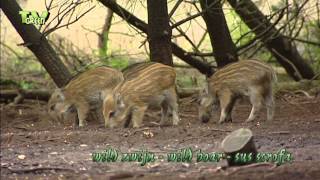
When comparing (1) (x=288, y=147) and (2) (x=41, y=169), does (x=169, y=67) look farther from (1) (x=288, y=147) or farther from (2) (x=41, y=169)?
(2) (x=41, y=169)

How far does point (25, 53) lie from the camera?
12.3m

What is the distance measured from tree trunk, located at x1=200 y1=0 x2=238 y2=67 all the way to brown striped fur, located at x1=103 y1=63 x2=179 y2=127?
1353mm

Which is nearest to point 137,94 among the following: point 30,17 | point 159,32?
point 159,32

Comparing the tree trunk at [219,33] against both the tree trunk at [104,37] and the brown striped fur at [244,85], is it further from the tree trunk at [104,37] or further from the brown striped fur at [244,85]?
the tree trunk at [104,37]

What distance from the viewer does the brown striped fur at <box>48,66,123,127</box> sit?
8.34 meters

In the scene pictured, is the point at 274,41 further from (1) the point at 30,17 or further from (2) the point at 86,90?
(1) the point at 30,17

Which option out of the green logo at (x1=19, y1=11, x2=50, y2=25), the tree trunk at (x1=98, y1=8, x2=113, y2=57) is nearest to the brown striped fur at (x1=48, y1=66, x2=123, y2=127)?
the green logo at (x1=19, y1=11, x2=50, y2=25)

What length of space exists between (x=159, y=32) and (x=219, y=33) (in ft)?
4.61

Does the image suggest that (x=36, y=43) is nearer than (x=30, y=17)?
No

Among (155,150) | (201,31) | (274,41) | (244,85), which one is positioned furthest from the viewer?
(201,31)

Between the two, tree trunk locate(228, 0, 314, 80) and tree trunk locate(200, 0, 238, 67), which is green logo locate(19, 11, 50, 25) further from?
tree trunk locate(228, 0, 314, 80)

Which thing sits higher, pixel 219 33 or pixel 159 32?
pixel 219 33

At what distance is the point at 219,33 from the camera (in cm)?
951

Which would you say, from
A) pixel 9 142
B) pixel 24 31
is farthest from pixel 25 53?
pixel 9 142
